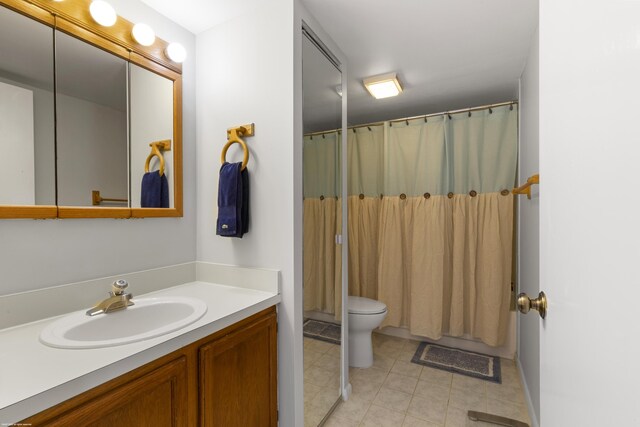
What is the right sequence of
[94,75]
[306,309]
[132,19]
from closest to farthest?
[94,75], [132,19], [306,309]

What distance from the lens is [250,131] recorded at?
1.51 m

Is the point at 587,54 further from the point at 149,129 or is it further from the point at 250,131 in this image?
the point at 149,129

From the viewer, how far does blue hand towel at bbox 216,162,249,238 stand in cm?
145

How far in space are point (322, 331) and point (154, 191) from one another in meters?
1.21

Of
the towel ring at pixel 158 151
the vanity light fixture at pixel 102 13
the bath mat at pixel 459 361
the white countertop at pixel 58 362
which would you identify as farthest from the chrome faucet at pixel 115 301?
the bath mat at pixel 459 361

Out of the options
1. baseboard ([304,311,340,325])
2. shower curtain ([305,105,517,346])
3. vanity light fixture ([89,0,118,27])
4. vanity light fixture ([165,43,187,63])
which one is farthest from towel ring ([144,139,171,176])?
shower curtain ([305,105,517,346])

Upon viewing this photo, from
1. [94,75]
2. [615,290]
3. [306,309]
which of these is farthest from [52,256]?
[615,290]

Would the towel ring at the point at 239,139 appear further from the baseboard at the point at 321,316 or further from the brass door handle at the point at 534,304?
the brass door handle at the point at 534,304

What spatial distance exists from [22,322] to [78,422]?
0.60 metres

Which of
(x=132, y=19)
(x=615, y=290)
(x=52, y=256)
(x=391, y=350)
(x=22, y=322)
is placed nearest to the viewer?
(x=615, y=290)

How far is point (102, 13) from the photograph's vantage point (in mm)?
1267

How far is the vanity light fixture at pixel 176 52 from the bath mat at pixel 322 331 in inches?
61.1

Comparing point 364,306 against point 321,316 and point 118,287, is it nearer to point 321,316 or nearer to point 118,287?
point 321,316

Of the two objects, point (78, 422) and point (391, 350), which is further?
point (391, 350)
